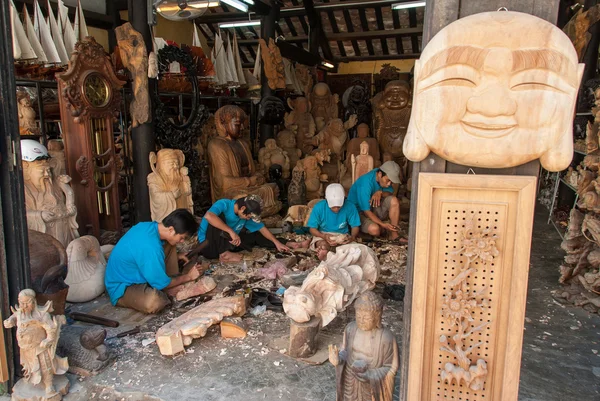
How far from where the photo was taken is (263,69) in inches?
339

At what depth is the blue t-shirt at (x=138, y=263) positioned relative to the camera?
373cm

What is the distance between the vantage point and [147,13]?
526 centimetres

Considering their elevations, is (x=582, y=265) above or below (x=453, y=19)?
below

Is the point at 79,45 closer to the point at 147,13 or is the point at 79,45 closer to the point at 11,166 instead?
the point at 147,13

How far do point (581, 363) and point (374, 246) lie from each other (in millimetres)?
2761

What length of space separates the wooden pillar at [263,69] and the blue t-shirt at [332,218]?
3.68 meters

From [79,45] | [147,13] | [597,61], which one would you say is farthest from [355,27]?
[79,45]

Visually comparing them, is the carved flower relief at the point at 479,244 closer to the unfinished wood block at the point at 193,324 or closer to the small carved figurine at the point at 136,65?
the unfinished wood block at the point at 193,324

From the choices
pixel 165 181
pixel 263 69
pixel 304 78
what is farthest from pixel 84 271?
pixel 304 78

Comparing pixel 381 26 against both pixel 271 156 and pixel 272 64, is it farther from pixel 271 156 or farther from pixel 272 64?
pixel 271 156

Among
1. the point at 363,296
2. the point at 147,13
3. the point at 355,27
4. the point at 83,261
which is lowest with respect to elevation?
the point at 83,261

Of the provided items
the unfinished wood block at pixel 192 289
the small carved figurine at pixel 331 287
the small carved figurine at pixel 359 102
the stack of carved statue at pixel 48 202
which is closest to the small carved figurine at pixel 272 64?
the small carved figurine at pixel 359 102

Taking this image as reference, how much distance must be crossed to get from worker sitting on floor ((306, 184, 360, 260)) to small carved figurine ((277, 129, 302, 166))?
3.66m

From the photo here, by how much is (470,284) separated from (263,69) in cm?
731
